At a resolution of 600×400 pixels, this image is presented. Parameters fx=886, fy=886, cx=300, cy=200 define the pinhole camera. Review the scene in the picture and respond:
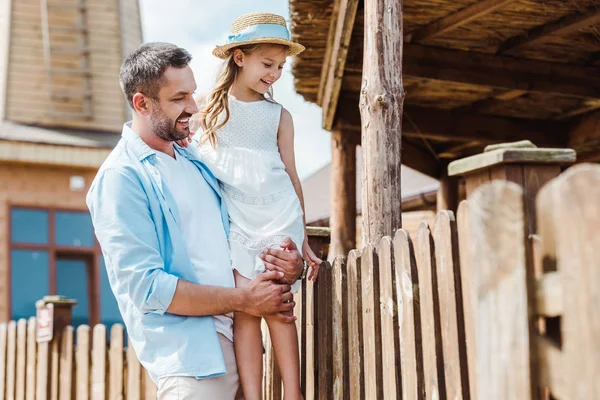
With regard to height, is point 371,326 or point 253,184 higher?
point 253,184

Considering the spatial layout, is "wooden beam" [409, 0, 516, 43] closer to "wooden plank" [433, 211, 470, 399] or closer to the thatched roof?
the thatched roof

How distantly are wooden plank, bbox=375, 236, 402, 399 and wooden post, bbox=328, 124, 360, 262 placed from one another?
4325mm

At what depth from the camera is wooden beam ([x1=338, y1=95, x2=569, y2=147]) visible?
8.68 meters

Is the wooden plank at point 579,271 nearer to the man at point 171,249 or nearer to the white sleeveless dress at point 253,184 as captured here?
the man at point 171,249

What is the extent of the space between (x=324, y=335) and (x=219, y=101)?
116cm

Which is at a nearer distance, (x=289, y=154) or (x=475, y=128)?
(x=289, y=154)

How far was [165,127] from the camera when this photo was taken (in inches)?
132

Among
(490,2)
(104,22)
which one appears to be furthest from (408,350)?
(104,22)

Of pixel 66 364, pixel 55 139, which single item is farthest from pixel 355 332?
pixel 55 139

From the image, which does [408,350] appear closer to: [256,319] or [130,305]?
[256,319]

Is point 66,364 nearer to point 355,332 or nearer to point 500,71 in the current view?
point 355,332

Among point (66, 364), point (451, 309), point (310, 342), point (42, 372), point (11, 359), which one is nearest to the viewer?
point (451, 309)

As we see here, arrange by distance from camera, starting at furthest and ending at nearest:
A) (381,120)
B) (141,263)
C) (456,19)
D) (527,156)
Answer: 1. (456,19)
2. (381,120)
3. (141,263)
4. (527,156)

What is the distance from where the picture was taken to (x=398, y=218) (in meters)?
4.35
